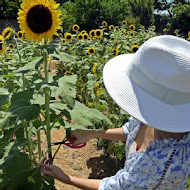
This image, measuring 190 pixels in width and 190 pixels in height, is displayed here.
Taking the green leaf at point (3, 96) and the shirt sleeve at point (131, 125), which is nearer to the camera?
the shirt sleeve at point (131, 125)

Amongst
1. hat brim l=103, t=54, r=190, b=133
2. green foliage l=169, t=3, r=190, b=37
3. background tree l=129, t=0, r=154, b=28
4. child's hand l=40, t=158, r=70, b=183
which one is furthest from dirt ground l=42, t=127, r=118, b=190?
background tree l=129, t=0, r=154, b=28

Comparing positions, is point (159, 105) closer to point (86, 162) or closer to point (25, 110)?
point (25, 110)

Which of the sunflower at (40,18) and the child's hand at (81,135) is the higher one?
the sunflower at (40,18)

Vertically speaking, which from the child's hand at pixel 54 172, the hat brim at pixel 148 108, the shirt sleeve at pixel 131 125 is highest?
the hat brim at pixel 148 108

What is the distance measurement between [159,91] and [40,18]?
0.92 metres

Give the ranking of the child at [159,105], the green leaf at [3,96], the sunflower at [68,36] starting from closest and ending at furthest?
1. the child at [159,105]
2. the green leaf at [3,96]
3. the sunflower at [68,36]

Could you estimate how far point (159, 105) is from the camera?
4.32 feet

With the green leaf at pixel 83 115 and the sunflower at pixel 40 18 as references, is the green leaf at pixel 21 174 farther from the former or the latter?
the sunflower at pixel 40 18

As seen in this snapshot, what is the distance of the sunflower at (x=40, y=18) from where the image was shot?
1.87 m

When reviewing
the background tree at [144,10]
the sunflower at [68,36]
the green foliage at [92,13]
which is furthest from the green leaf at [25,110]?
the background tree at [144,10]

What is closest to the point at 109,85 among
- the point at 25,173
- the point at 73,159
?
the point at 25,173

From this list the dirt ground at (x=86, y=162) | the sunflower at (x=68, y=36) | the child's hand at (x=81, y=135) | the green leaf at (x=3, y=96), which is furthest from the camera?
the sunflower at (x=68, y=36)

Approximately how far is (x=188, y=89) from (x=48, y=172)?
83cm

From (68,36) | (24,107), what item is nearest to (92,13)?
(68,36)
